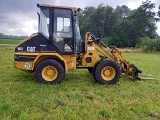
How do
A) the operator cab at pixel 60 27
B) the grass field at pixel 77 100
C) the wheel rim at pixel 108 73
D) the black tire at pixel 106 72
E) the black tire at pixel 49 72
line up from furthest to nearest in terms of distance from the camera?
the wheel rim at pixel 108 73 < the black tire at pixel 106 72 < the operator cab at pixel 60 27 < the black tire at pixel 49 72 < the grass field at pixel 77 100

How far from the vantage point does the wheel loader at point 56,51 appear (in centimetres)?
688

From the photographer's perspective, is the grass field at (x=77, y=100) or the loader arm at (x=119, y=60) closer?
the grass field at (x=77, y=100)

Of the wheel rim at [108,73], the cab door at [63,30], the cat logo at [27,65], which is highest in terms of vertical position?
the cab door at [63,30]

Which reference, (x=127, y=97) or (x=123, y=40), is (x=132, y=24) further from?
(x=127, y=97)

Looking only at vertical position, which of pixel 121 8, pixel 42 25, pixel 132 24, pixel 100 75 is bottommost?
pixel 100 75

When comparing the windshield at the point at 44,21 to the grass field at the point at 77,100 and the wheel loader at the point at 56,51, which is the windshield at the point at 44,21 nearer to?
the wheel loader at the point at 56,51

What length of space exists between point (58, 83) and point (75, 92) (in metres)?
1.01

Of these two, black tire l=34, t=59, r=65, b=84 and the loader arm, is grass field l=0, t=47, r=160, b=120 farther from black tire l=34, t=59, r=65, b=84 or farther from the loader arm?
the loader arm

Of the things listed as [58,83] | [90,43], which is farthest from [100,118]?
[90,43]

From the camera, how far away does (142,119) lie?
14.5ft

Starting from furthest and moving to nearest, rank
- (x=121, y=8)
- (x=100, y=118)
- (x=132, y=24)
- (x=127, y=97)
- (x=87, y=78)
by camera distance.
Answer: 1. (x=121, y=8)
2. (x=132, y=24)
3. (x=87, y=78)
4. (x=127, y=97)
5. (x=100, y=118)

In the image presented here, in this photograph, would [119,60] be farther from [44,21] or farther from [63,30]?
[44,21]

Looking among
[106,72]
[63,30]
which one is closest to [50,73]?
[63,30]

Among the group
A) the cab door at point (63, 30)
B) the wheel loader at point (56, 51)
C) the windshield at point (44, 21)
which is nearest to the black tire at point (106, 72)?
the wheel loader at point (56, 51)
